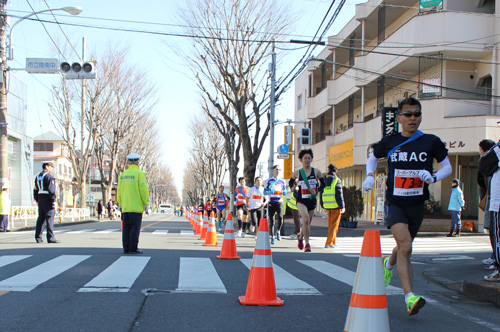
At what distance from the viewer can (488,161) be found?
6652 mm

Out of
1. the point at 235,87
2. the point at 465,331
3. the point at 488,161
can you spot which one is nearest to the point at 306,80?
the point at 235,87

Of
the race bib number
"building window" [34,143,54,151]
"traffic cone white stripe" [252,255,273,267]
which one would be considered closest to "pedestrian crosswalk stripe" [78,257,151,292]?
"traffic cone white stripe" [252,255,273,267]

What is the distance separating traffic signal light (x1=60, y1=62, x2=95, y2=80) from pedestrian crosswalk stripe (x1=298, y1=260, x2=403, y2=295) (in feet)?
37.6

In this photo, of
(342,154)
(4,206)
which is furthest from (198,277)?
(342,154)

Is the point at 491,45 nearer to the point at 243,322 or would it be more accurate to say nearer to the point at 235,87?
the point at 235,87

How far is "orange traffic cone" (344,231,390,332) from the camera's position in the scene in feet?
10.6

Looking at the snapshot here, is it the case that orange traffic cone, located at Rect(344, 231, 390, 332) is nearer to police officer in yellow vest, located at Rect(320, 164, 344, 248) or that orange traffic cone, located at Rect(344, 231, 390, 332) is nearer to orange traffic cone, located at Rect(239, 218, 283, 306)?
orange traffic cone, located at Rect(239, 218, 283, 306)

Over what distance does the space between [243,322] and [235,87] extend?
19540 mm

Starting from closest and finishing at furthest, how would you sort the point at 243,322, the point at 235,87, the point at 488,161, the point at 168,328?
the point at 168,328, the point at 243,322, the point at 488,161, the point at 235,87

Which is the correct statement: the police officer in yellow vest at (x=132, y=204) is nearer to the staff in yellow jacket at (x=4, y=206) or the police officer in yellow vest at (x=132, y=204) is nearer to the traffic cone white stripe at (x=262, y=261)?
the traffic cone white stripe at (x=262, y=261)

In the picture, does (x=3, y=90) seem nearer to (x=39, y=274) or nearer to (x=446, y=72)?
(x=39, y=274)

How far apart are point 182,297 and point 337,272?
3.01 metres

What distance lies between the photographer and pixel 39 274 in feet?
21.5

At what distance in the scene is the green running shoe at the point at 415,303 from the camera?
431 centimetres
